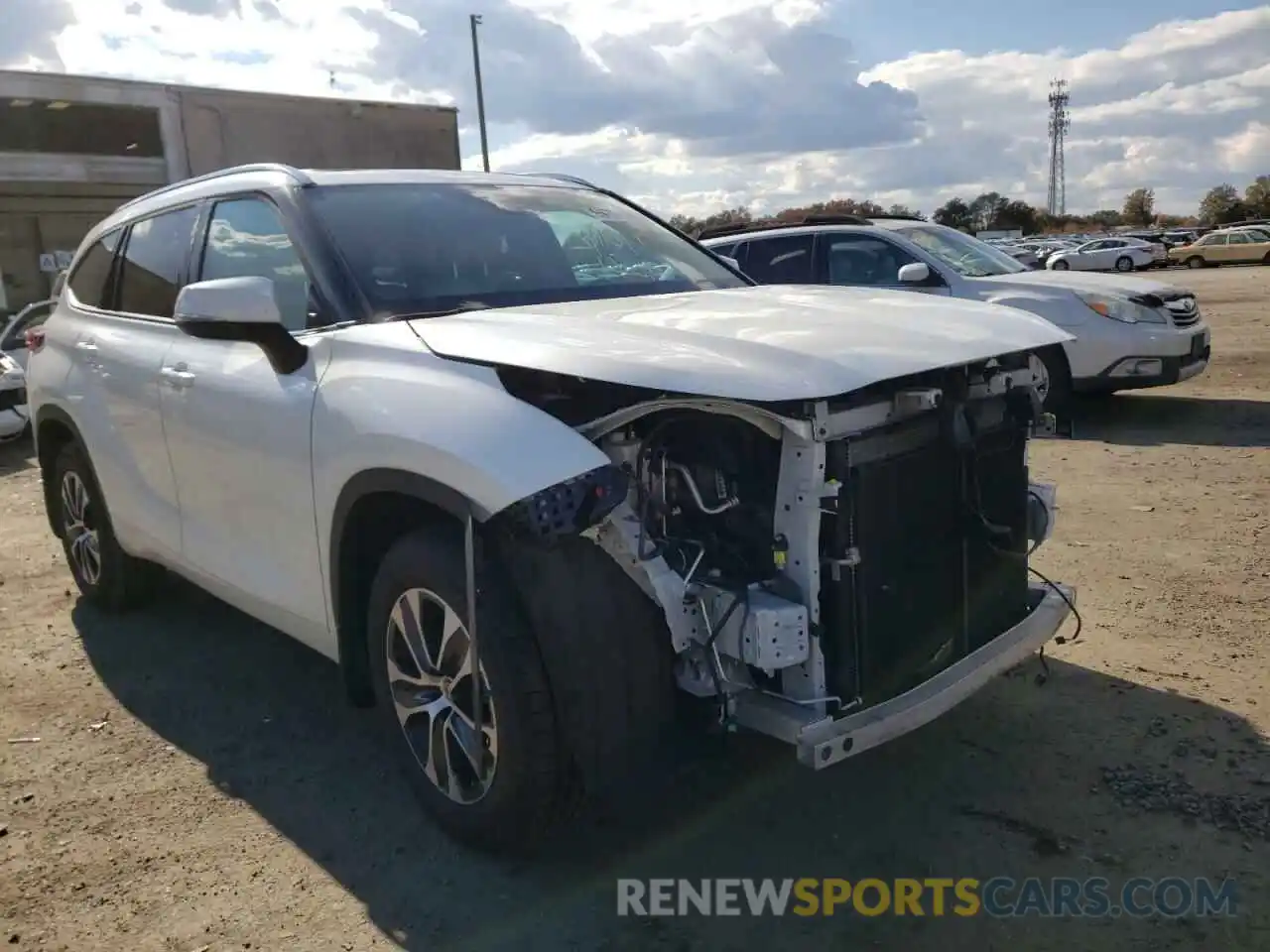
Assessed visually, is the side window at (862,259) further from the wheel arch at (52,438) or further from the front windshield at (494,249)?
the wheel arch at (52,438)

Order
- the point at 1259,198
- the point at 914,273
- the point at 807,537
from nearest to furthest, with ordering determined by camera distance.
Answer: the point at 807,537, the point at 914,273, the point at 1259,198

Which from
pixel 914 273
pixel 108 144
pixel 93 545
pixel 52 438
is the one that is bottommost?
pixel 93 545

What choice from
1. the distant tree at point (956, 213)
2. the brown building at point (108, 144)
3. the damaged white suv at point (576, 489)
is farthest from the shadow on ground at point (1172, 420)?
the distant tree at point (956, 213)

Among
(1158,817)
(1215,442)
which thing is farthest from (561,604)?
(1215,442)

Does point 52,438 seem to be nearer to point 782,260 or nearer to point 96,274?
point 96,274

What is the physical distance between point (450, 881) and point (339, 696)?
4.77 ft

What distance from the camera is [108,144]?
24531 millimetres

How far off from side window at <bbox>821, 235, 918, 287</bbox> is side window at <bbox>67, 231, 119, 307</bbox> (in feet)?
19.4

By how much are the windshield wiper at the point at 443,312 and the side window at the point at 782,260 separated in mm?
6306

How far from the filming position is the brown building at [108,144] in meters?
23.3

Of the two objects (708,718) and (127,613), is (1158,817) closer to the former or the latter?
(708,718)

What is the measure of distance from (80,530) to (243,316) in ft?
8.86

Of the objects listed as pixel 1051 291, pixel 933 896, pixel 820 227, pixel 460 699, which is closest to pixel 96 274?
pixel 460 699

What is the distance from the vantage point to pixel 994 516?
10.8 ft
